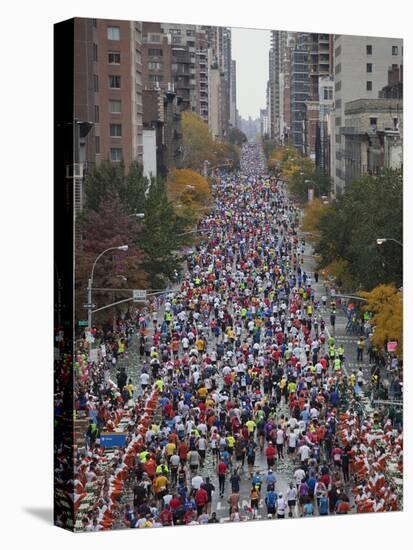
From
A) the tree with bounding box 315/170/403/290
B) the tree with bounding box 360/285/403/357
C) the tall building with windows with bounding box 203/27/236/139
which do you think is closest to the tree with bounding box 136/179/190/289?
the tall building with windows with bounding box 203/27/236/139

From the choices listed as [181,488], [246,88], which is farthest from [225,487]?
[246,88]

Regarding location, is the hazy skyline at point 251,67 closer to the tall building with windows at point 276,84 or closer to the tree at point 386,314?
the tall building with windows at point 276,84

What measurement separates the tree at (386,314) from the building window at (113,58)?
11613mm

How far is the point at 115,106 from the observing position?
193 ft

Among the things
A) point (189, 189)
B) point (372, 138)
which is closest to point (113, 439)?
point (189, 189)

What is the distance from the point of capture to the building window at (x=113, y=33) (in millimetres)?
56188

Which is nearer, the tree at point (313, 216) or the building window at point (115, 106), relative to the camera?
the building window at point (115, 106)

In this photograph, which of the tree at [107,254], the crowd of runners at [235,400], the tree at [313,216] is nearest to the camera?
the tree at [107,254]

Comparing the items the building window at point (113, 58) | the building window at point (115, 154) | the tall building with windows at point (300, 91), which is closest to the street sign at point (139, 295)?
the building window at point (115, 154)

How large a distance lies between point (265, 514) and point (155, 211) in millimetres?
10413

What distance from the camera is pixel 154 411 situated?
57.9 meters

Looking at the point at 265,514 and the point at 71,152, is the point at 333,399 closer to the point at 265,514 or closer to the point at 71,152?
the point at 265,514

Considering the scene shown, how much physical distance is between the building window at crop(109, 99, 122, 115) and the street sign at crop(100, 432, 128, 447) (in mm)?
10169

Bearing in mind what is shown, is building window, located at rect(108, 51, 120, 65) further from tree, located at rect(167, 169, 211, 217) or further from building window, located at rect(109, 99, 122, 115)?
tree, located at rect(167, 169, 211, 217)
